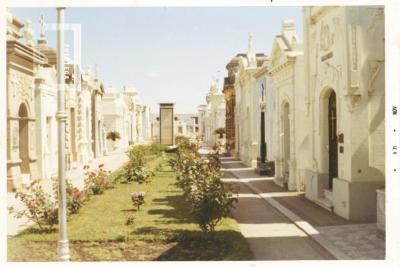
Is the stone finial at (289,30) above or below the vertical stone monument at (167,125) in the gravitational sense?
above

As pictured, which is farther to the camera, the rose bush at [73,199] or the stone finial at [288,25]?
the stone finial at [288,25]

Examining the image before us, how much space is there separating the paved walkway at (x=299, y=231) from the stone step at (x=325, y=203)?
5.5 inches

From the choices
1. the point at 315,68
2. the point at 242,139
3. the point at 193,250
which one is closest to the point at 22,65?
the point at 315,68

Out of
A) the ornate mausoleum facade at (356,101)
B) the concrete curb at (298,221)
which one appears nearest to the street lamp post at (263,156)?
the concrete curb at (298,221)

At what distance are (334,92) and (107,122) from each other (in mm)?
35341

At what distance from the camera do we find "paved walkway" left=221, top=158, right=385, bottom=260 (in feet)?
31.9

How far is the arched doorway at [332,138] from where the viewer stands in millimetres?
14555

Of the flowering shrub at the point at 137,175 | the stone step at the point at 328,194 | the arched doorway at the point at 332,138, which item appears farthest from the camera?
the flowering shrub at the point at 137,175

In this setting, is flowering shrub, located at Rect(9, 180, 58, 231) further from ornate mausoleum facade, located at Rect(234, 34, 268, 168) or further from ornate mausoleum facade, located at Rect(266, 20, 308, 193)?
ornate mausoleum facade, located at Rect(234, 34, 268, 168)

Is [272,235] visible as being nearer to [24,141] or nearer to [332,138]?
[332,138]

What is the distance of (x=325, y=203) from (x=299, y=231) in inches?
109

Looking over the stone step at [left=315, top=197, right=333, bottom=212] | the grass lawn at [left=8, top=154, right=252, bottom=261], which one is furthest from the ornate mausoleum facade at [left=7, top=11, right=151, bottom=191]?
the stone step at [left=315, top=197, right=333, bottom=212]

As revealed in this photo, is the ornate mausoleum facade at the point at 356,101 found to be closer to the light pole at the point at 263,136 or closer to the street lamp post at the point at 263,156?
the street lamp post at the point at 263,156

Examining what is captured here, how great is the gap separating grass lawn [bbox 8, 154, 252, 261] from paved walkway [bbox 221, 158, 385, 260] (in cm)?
63
